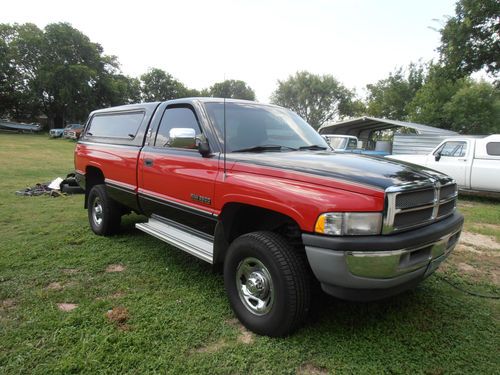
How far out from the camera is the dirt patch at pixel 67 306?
309cm

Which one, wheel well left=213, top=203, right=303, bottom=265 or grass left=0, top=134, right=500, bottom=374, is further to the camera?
wheel well left=213, top=203, right=303, bottom=265

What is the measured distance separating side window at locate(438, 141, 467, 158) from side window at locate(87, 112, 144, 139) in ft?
28.0

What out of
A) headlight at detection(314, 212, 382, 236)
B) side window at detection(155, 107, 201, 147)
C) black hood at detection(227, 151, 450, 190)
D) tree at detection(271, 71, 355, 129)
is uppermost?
tree at detection(271, 71, 355, 129)

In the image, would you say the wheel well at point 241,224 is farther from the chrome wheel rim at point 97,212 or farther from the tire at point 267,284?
the chrome wheel rim at point 97,212

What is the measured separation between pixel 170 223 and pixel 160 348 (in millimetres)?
1613

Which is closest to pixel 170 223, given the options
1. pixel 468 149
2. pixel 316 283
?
pixel 316 283

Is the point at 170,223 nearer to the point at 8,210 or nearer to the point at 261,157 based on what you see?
the point at 261,157

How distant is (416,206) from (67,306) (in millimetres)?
3069

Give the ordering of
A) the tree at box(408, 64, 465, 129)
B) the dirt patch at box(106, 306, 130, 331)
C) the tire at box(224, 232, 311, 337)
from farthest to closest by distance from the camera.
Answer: the tree at box(408, 64, 465, 129)
the dirt patch at box(106, 306, 130, 331)
the tire at box(224, 232, 311, 337)

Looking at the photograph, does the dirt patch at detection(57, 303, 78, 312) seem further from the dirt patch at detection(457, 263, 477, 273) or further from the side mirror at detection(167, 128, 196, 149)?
the dirt patch at detection(457, 263, 477, 273)

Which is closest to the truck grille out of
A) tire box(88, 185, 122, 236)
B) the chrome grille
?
the chrome grille

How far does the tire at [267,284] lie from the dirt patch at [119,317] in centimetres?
88

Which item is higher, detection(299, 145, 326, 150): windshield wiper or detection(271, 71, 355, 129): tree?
detection(271, 71, 355, 129): tree

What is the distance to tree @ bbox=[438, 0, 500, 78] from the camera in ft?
55.2
